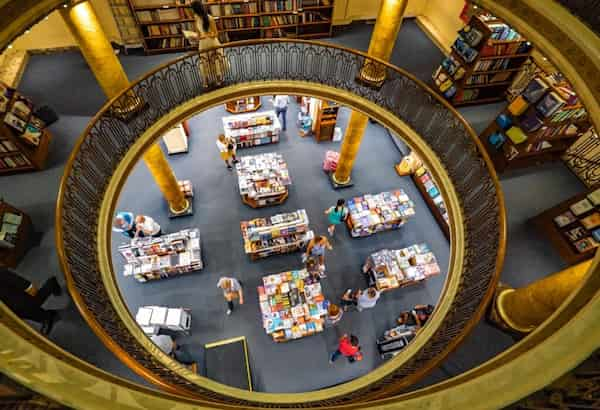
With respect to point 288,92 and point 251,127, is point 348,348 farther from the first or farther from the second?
point 251,127

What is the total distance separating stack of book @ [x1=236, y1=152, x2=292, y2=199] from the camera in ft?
29.8

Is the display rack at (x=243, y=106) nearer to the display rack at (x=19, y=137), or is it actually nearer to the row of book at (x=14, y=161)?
the display rack at (x=19, y=137)

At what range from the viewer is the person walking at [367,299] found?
23.9ft

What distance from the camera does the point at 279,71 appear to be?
7.27 m

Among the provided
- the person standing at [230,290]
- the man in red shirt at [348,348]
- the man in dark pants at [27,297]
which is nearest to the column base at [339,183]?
the person standing at [230,290]

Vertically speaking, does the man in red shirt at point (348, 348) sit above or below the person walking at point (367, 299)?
below

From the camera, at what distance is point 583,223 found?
683 cm

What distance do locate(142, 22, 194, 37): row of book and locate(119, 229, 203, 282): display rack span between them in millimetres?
6945

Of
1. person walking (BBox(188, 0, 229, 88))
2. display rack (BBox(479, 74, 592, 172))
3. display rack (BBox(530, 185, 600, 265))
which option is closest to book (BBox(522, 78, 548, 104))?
display rack (BBox(479, 74, 592, 172))

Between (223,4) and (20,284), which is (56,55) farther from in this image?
(20,284)

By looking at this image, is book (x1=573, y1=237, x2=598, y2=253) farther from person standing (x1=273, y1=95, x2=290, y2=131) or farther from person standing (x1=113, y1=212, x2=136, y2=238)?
person standing (x1=113, y1=212, x2=136, y2=238)

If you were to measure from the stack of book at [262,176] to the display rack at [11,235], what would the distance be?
4.84 meters

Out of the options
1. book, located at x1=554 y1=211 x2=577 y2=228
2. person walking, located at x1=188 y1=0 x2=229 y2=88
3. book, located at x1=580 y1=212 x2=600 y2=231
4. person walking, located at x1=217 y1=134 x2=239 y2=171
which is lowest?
book, located at x1=580 y1=212 x2=600 y2=231

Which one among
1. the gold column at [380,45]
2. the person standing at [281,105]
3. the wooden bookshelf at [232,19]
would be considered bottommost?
the gold column at [380,45]
